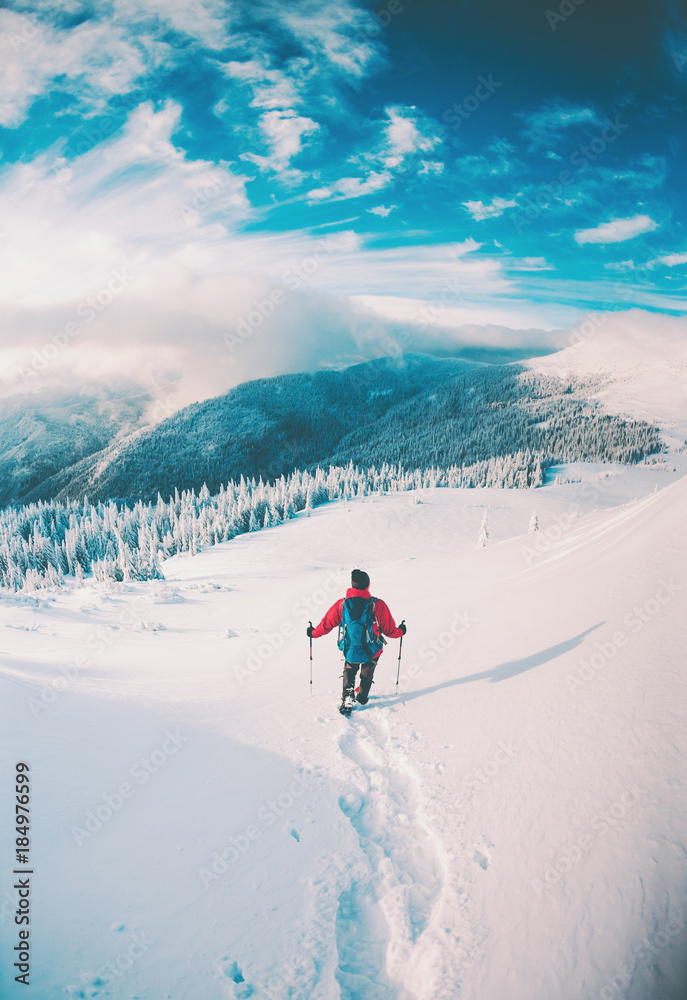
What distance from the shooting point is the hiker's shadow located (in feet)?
20.6

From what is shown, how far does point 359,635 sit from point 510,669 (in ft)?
Answer: 8.14

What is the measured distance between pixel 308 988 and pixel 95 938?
156cm

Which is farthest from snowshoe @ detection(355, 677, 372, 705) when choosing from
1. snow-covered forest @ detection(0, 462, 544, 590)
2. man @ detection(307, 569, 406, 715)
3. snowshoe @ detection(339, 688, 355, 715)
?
snow-covered forest @ detection(0, 462, 544, 590)

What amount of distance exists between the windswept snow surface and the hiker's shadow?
0.04 m

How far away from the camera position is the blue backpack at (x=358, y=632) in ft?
21.8

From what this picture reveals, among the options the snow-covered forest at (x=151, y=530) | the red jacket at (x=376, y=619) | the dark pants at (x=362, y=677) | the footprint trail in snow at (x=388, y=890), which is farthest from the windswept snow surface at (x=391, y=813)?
the snow-covered forest at (x=151, y=530)

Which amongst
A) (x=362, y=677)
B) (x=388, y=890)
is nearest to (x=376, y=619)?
(x=362, y=677)

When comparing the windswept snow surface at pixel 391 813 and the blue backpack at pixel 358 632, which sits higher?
the blue backpack at pixel 358 632

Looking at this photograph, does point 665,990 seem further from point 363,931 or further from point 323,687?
point 323,687

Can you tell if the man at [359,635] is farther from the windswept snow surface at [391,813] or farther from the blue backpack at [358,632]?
the windswept snow surface at [391,813]

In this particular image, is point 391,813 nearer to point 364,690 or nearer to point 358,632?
point 364,690

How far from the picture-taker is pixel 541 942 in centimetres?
290

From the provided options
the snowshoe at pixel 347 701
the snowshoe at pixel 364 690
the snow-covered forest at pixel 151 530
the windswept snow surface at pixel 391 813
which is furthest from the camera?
the snow-covered forest at pixel 151 530

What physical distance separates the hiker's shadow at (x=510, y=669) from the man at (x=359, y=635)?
59cm
